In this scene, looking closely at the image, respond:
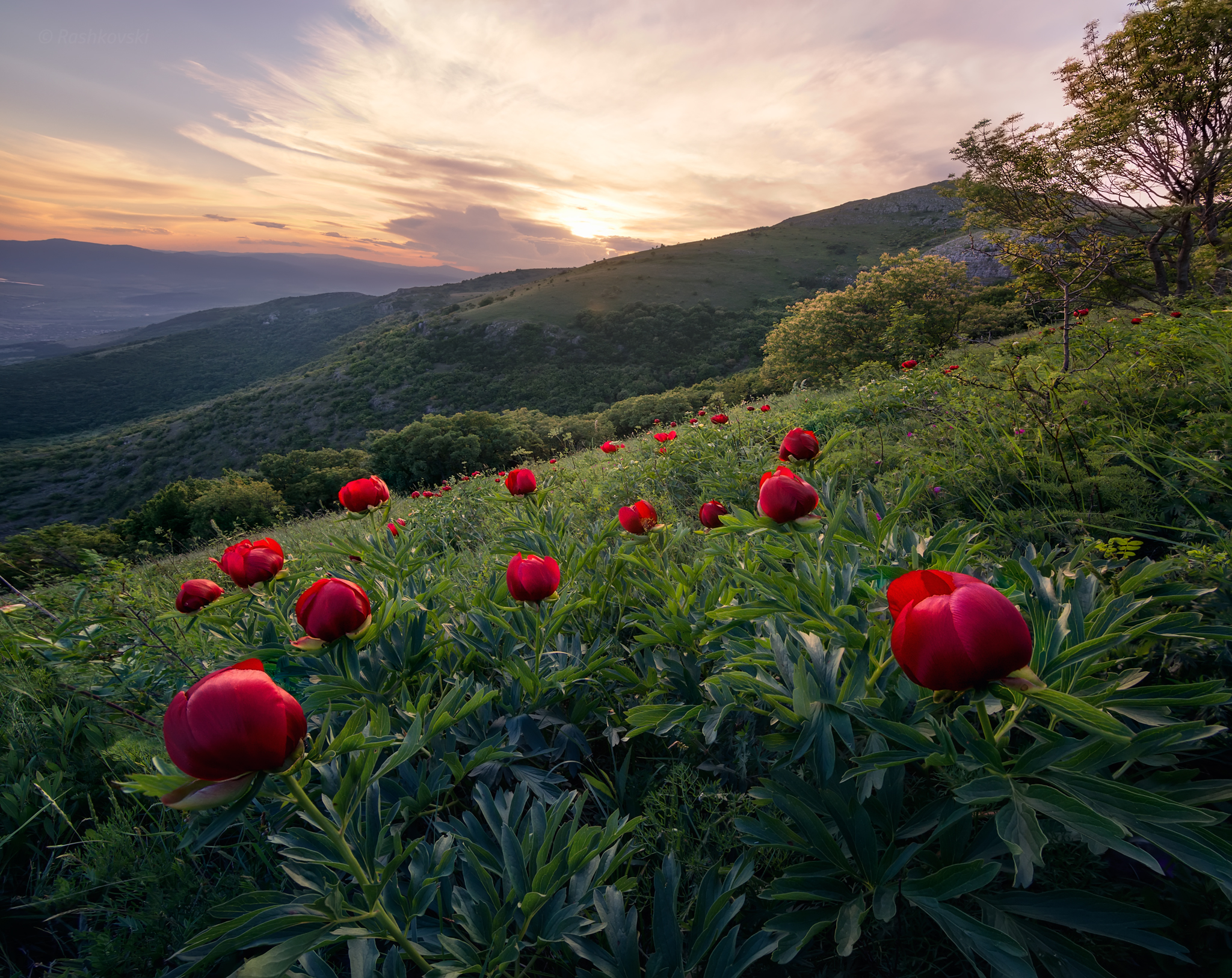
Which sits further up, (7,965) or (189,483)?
(7,965)

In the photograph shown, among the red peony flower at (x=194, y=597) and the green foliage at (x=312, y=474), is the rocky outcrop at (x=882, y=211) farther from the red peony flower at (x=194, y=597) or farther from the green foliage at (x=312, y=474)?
the red peony flower at (x=194, y=597)

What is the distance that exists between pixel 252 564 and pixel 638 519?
4.55 ft

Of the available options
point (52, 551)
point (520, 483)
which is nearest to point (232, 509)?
point (52, 551)

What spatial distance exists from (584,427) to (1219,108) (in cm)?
1945

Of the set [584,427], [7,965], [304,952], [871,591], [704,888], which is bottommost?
[584,427]

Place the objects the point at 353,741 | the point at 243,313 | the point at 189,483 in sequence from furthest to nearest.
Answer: the point at 243,313 < the point at 189,483 < the point at 353,741

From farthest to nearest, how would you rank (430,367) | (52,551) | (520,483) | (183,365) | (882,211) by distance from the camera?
→ (882,211) < (183,365) < (430,367) < (52,551) < (520,483)

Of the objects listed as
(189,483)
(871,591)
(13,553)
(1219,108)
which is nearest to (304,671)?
(871,591)

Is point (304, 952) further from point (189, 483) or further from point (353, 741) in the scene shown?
point (189, 483)

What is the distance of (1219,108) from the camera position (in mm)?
9852

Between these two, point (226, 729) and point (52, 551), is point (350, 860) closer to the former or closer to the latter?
point (226, 729)

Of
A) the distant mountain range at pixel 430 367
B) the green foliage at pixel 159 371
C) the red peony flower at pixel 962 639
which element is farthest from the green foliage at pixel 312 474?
the green foliage at pixel 159 371

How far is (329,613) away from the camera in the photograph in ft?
4.12

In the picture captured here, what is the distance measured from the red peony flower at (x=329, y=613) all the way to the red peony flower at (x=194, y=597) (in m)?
0.93
